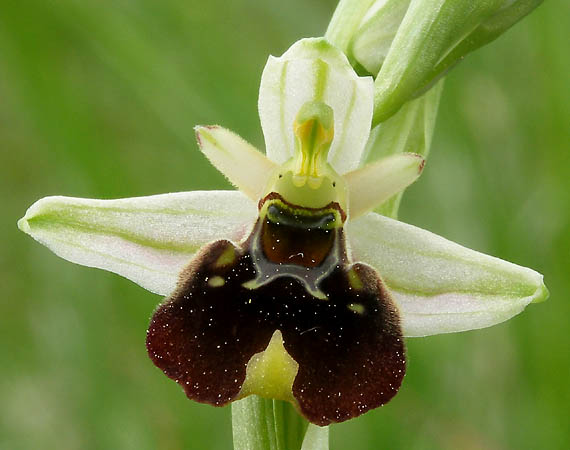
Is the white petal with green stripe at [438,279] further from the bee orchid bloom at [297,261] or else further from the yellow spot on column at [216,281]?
the yellow spot on column at [216,281]

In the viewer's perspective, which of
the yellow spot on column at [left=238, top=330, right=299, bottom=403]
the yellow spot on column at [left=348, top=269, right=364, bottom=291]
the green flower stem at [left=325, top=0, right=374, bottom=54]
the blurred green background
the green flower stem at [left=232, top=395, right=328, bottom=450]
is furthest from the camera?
the blurred green background

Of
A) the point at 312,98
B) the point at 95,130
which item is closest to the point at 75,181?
the point at 95,130

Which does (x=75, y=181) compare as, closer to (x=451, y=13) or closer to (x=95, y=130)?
(x=95, y=130)

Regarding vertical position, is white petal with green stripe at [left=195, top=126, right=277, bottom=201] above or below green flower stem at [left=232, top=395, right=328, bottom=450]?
above

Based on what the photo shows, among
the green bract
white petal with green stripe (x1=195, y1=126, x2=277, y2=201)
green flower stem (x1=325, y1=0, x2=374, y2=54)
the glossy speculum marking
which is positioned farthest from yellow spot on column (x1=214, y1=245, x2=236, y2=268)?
green flower stem (x1=325, y1=0, x2=374, y2=54)

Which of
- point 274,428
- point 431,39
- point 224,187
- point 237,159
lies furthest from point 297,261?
point 224,187

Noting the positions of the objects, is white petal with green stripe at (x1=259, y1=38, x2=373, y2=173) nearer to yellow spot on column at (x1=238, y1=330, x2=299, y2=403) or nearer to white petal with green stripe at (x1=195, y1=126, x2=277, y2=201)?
white petal with green stripe at (x1=195, y1=126, x2=277, y2=201)
